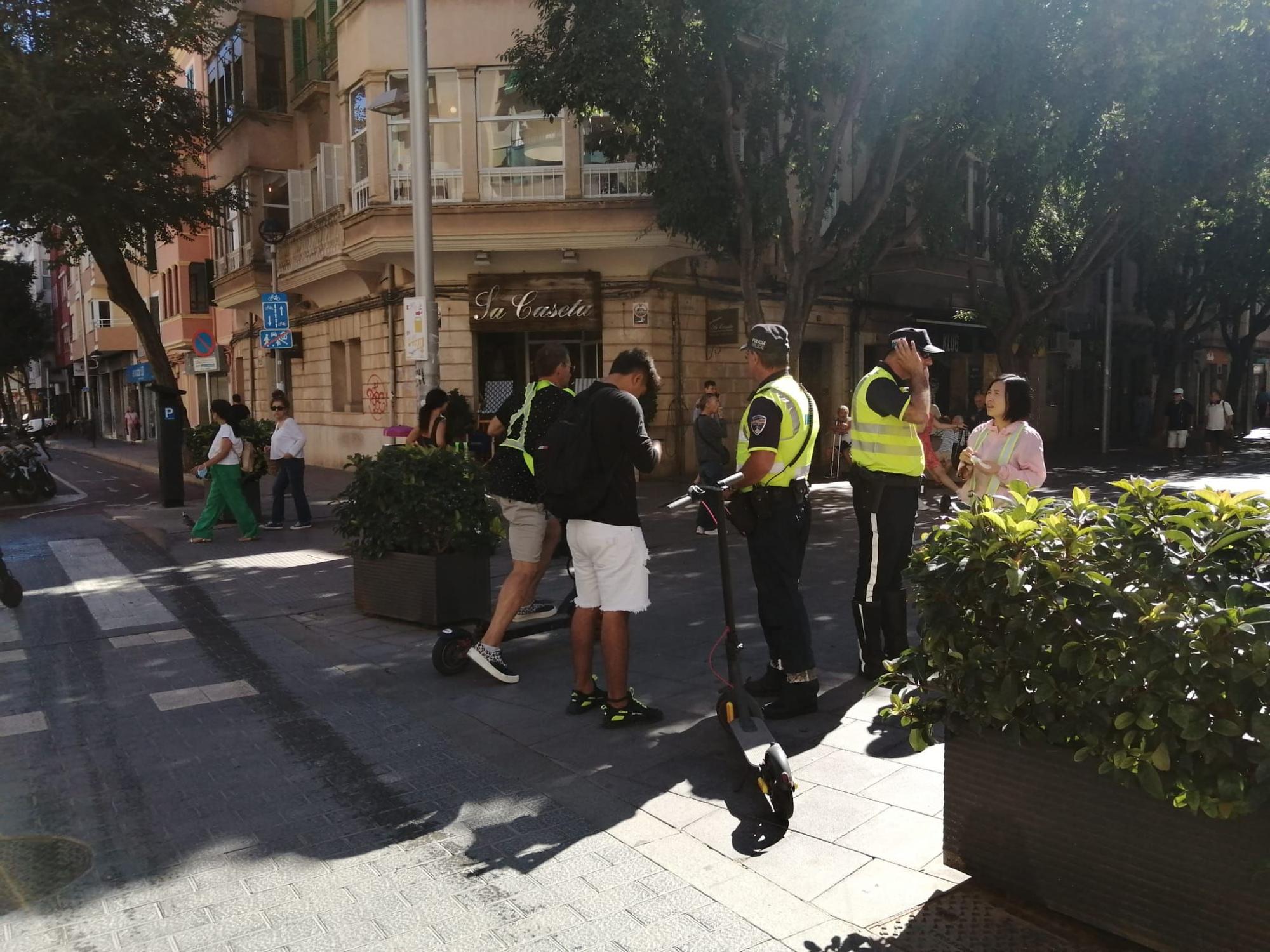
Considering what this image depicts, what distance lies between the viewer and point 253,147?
2352 cm

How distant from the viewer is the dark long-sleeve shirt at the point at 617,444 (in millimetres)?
4746

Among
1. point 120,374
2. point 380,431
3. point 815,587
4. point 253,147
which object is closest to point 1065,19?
point 815,587

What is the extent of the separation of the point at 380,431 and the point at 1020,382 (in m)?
16.5

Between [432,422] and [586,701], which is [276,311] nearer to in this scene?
[432,422]

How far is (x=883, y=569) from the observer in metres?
5.50

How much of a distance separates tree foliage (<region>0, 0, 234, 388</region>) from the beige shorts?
13486 mm

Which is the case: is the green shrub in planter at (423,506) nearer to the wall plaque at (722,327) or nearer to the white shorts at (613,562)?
the white shorts at (613,562)

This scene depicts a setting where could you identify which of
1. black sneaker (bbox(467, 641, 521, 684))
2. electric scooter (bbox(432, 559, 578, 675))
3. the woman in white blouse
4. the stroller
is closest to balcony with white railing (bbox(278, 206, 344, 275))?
the woman in white blouse

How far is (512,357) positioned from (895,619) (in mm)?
14080

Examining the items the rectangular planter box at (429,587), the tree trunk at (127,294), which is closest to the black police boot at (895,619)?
the rectangular planter box at (429,587)

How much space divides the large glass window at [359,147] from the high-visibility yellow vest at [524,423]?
13.8 m

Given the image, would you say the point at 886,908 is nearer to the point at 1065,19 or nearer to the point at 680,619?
the point at 680,619

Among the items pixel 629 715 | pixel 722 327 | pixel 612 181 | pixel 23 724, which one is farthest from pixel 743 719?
pixel 722 327

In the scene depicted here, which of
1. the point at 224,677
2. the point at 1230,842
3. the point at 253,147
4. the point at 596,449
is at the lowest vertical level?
the point at 224,677
